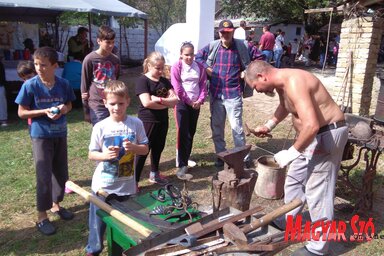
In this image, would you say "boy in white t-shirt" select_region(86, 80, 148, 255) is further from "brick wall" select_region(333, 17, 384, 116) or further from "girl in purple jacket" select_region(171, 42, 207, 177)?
"brick wall" select_region(333, 17, 384, 116)

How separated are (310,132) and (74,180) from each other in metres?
3.31

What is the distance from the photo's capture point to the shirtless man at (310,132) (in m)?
2.65

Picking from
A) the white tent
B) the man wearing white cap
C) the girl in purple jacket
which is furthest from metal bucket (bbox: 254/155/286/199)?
the white tent

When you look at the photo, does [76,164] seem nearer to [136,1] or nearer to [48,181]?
[48,181]

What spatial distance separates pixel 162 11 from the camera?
74.0 feet

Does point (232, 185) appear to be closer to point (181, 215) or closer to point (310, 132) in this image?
point (181, 215)

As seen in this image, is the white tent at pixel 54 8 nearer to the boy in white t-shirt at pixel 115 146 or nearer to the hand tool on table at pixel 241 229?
the boy in white t-shirt at pixel 115 146

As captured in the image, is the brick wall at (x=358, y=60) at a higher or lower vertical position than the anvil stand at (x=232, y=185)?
higher

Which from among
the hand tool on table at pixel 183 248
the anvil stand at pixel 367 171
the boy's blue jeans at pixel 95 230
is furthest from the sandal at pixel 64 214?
the anvil stand at pixel 367 171

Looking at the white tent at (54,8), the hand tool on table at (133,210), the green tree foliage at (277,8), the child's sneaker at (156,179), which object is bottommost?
the child's sneaker at (156,179)

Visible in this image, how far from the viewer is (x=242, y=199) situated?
2.53 m

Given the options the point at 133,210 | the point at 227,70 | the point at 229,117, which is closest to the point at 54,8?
the point at 227,70

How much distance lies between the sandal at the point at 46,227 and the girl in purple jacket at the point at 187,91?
1622mm

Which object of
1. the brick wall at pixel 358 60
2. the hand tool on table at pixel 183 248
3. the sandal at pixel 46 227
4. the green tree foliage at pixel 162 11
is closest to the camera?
the hand tool on table at pixel 183 248
